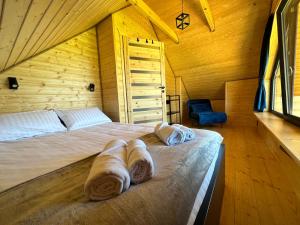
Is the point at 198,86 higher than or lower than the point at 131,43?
lower

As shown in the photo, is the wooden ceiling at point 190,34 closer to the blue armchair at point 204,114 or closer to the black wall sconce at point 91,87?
the blue armchair at point 204,114

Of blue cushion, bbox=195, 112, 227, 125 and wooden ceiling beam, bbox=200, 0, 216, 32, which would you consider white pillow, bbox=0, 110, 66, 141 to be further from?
blue cushion, bbox=195, 112, 227, 125

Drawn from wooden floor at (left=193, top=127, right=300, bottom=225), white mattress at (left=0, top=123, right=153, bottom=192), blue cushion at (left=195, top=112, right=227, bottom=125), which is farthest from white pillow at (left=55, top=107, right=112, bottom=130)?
blue cushion at (left=195, top=112, right=227, bottom=125)

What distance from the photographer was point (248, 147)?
2613mm

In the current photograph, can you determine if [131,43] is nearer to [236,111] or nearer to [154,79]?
[154,79]

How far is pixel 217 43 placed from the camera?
3406mm

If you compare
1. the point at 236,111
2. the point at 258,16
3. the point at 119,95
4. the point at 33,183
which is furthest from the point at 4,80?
the point at 236,111

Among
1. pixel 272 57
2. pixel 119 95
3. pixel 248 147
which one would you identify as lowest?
pixel 248 147

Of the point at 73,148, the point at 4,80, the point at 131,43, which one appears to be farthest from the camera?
the point at 131,43

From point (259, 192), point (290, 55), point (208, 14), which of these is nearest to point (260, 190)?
point (259, 192)

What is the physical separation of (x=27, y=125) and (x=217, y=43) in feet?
12.4

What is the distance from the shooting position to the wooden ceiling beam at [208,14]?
255 cm

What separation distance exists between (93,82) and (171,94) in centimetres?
263

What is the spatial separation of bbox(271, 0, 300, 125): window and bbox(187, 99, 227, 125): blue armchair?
6.90 feet
